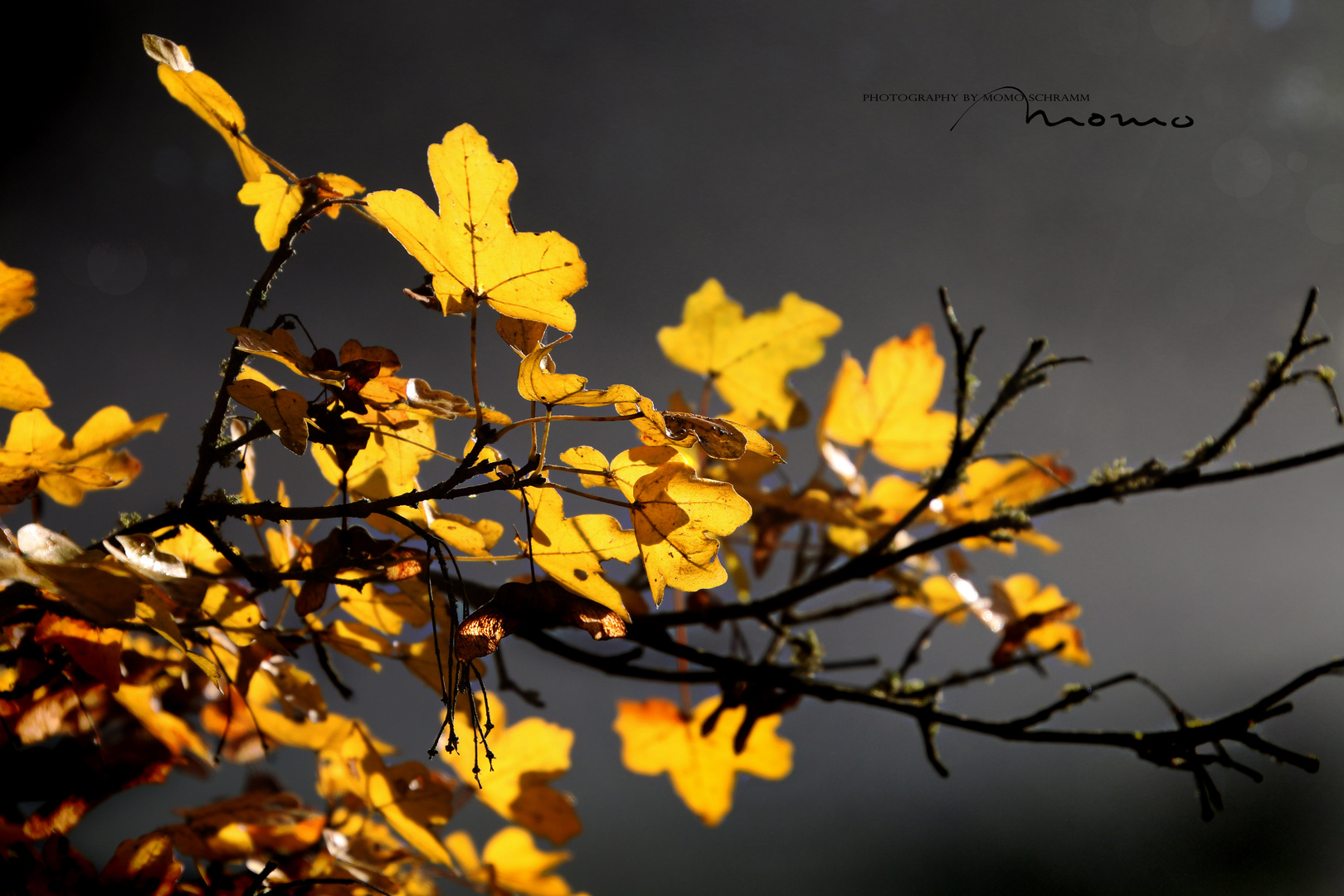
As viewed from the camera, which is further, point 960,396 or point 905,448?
point 905,448

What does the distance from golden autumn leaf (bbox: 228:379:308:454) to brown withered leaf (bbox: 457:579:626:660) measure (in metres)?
0.11

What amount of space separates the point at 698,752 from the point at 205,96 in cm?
66

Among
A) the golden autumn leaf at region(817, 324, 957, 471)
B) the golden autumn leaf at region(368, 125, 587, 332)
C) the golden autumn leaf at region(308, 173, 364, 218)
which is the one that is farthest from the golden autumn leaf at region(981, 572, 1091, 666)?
the golden autumn leaf at region(308, 173, 364, 218)

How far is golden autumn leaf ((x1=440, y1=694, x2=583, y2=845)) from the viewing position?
0.64 meters

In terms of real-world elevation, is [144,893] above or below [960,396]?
below

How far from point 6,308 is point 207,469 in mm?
213

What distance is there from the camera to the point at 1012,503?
0.59m

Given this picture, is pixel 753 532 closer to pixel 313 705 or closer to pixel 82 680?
pixel 313 705

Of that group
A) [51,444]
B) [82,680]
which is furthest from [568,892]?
[51,444]

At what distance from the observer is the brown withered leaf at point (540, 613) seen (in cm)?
33

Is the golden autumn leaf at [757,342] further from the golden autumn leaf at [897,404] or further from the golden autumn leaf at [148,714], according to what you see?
the golden autumn leaf at [148,714]

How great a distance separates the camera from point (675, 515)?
358 millimetres

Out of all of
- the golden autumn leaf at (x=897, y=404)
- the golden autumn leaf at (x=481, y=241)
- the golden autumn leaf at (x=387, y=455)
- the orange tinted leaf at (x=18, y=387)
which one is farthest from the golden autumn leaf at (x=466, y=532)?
the golden autumn leaf at (x=897, y=404)

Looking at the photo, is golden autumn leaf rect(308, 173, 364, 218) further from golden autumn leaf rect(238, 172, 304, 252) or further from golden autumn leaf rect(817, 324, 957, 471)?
golden autumn leaf rect(817, 324, 957, 471)
